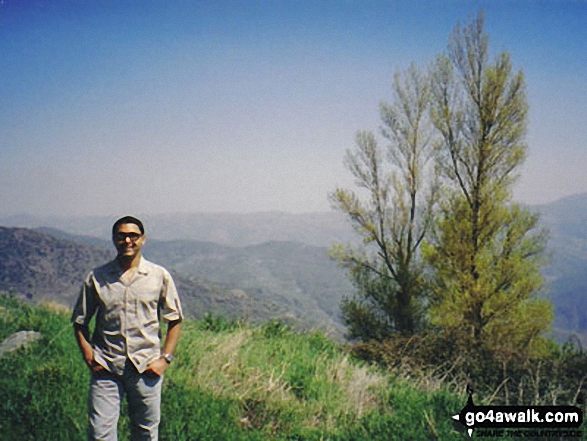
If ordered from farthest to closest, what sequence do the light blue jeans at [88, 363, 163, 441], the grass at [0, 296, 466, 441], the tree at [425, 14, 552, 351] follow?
the tree at [425, 14, 552, 351] < the grass at [0, 296, 466, 441] < the light blue jeans at [88, 363, 163, 441]

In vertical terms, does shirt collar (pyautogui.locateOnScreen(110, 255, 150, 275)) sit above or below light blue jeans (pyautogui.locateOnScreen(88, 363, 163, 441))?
above

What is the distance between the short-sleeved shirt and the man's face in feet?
0.33

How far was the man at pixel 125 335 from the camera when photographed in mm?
2822

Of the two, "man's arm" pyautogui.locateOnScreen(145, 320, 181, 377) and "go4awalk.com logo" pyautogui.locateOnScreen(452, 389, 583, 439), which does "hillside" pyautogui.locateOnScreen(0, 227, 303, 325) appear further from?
"man's arm" pyautogui.locateOnScreen(145, 320, 181, 377)

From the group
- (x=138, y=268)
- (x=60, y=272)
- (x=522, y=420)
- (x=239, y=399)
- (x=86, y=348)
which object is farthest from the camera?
(x=60, y=272)

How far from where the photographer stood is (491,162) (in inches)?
675

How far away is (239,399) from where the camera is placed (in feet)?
14.6

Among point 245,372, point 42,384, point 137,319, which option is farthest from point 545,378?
point 42,384

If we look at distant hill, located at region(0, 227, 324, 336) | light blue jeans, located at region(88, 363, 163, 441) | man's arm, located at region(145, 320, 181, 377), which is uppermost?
man's arm, located at region(145, 320, 181, 377)

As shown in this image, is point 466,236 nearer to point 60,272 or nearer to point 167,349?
point 167,349

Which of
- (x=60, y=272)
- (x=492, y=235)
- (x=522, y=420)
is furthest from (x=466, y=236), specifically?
(x=60, y=272)

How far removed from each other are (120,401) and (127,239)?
1.02m

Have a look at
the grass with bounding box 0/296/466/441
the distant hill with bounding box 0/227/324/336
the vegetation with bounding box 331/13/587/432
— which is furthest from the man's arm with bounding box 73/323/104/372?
the distant hill with bounding box 0/227/324/336

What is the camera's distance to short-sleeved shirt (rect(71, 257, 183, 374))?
2.85 m
